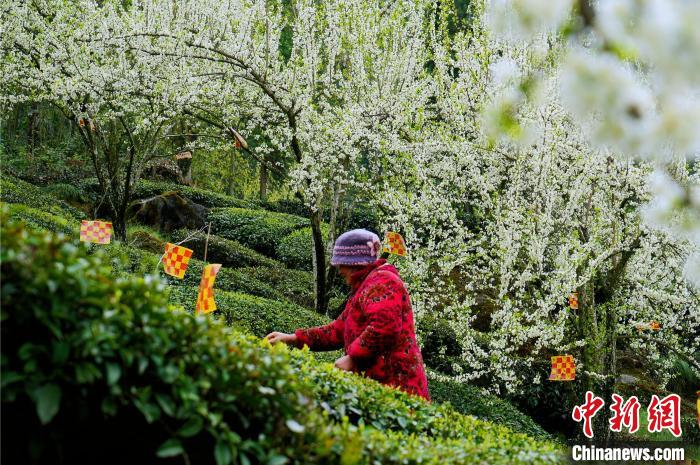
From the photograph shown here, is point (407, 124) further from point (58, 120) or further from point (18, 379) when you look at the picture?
point (58, 120)

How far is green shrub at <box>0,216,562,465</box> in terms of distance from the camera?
1597 mm

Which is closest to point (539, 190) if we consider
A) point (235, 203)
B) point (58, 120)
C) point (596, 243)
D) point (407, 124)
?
point (596, 243)

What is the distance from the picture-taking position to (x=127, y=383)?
1.76 m

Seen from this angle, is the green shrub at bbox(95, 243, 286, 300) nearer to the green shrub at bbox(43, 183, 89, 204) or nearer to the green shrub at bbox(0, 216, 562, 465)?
the green shrub at bbox(43, 183, 89, 204)

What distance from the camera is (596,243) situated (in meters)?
7.68

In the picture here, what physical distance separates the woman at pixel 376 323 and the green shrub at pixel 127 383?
49.9 inches

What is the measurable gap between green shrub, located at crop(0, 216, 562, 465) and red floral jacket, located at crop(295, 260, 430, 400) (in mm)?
→ 1264

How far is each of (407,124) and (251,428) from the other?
7.61 metres

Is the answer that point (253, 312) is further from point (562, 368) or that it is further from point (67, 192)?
point (67, 192)

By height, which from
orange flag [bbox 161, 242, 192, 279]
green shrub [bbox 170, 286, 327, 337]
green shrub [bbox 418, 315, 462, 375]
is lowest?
green shrub [bbox 418, 315, 462, 375]

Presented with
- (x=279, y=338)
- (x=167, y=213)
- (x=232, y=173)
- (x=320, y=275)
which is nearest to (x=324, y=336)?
(x=279, y=338)

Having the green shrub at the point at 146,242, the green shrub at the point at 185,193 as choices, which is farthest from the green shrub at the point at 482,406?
the green shrub at the point at 185,193

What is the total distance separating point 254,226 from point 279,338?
45.5 feet


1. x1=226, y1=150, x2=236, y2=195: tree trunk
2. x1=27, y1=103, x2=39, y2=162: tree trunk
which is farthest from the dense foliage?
x1=226, y1=150, x2=236, y2=195: tree trunk
